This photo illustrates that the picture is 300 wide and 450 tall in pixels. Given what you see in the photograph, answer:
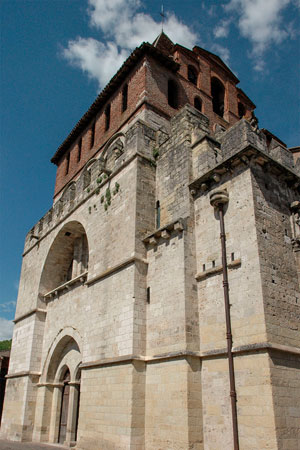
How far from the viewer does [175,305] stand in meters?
9.46

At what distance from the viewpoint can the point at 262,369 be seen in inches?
291

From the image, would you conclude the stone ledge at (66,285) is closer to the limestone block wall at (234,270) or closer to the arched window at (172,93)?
the limestone block wall at (234,270)

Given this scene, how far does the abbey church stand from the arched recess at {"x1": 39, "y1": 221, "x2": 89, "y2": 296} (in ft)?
1.11

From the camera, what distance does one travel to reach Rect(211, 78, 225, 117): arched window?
1966cm

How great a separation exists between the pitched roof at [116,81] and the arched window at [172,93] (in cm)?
59

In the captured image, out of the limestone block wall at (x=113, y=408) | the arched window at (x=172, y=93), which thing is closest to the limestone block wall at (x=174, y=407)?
the limestone block wall at (x=113, y=408)

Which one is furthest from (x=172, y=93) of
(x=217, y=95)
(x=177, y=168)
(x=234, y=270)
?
(x=234, y=270)

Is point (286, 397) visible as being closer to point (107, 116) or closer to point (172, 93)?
point (172, 93)

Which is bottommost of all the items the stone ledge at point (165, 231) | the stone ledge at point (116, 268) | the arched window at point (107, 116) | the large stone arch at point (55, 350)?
the large stone arch at point (55, 350)

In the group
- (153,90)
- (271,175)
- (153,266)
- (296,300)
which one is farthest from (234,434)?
(153,90)

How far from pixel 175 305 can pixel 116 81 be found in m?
11.8

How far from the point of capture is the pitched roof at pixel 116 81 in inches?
637

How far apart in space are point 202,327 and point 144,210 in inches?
156

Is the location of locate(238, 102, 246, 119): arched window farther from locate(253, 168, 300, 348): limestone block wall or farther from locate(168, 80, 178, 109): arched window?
locate(253, 168, 300, 348): limestone block wall
